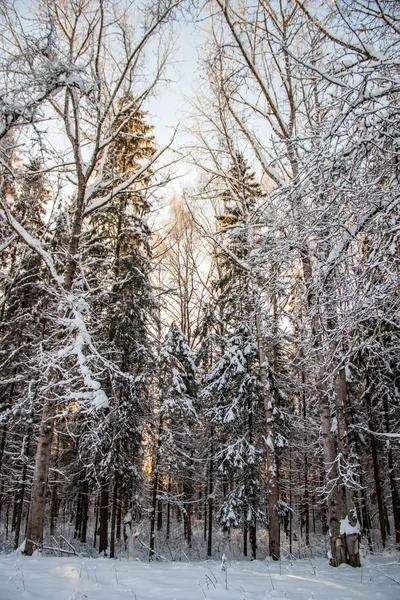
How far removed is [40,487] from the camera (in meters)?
6.73

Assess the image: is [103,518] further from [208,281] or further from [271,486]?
[208,281]

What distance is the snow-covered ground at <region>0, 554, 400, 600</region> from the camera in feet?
11.3

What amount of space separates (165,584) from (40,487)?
12.3 ft

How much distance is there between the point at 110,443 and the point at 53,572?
7235 mm

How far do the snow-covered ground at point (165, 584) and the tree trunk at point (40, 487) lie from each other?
1134mm

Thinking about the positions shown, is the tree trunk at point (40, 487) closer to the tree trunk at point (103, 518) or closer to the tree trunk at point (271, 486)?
the tree trunk at point (103, 518)

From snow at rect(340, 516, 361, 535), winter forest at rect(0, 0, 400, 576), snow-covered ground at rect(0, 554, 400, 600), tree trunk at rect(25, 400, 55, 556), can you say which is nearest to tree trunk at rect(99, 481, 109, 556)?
winter forest at rect(0, 0, 400, 576)

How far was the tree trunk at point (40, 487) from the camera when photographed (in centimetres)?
639

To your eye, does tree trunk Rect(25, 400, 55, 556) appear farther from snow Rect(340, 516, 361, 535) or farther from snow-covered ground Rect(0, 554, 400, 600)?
snow Rect(340, 516, 361, 535)

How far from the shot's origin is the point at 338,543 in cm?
651

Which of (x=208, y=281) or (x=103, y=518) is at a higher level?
(x=208, y=281)

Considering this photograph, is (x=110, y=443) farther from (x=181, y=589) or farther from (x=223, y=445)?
(x=181, y=589)

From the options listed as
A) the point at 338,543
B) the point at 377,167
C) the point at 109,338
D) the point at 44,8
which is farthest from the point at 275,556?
the point at 44,8

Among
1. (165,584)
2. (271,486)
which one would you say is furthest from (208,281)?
(165,584)
